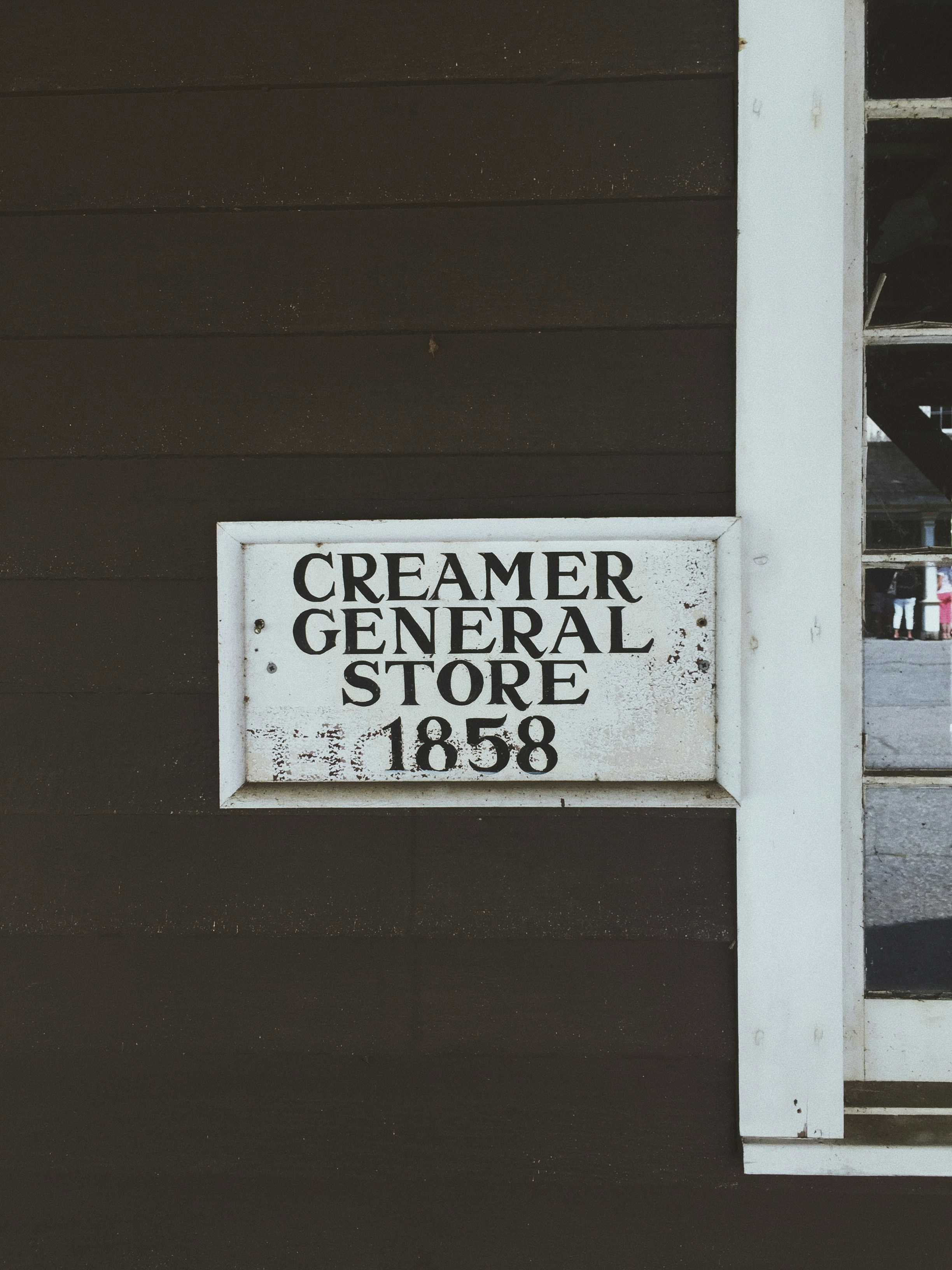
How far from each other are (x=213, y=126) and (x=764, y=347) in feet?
2.67

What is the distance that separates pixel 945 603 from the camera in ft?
3.45

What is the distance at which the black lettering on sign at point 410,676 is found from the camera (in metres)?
1.04

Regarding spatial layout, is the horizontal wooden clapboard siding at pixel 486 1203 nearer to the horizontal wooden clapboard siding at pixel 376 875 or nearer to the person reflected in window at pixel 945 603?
the horizontal wooden clapboard siding at pixel 376 875

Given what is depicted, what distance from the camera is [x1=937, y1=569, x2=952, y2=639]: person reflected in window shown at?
1.05m

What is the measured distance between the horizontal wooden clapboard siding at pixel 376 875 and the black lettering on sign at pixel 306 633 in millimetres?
234

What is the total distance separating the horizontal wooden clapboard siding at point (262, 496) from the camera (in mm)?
1032

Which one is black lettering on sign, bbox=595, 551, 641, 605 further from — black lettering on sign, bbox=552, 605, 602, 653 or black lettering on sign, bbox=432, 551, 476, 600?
black lettering on sign, bbox=432, 551, 476, 600

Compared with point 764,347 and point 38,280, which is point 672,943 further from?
point 38,280

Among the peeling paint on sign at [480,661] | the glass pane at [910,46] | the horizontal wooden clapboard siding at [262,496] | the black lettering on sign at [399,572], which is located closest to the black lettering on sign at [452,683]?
the peeling paint on sign at [480,661]

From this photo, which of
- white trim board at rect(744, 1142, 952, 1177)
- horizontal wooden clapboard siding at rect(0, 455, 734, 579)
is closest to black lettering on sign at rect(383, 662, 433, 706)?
horizontal wooden clapboard siding at rect(0, 455, 734, 579)

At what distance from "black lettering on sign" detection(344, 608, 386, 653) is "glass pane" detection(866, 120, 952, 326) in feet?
2.71

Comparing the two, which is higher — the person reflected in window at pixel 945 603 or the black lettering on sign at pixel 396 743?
the person reflected in window at pixel 945 603

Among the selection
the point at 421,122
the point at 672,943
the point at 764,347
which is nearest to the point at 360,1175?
the point at 672,943

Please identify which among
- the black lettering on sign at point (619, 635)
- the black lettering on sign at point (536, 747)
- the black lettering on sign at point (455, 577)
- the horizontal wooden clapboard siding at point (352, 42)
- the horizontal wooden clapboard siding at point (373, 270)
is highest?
the horizontal wooden clapboard siding at point (352, 42)
